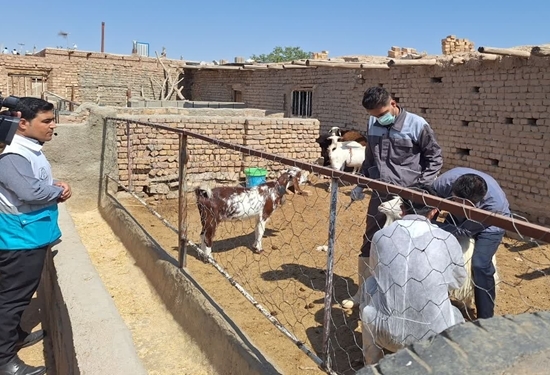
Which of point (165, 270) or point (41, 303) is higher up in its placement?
point (165, 270)

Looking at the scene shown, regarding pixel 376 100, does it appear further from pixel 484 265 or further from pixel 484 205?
pixel 484 265

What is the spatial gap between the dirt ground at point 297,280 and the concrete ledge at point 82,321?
909 mm

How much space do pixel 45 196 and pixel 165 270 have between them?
1.27 m

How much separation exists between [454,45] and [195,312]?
34.8 ft

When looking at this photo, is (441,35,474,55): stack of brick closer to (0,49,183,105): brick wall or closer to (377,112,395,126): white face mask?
(377,112,395,126): white face mask

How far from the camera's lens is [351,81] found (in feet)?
41.7

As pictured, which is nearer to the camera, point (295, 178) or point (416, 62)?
point (295, 178)

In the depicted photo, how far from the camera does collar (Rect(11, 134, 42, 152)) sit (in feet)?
10.4

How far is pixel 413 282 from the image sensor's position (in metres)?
2.34

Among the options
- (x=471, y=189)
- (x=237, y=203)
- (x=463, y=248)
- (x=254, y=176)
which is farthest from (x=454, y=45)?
(x=471, y=189)

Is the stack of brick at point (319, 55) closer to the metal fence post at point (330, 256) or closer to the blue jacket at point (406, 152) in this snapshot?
the blue jacket at point (406, 152)

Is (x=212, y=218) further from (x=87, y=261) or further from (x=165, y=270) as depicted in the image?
(x=87, y=261)

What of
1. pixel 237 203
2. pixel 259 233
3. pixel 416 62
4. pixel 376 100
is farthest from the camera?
pixel 416 62

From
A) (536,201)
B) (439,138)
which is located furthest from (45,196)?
(439,138)
